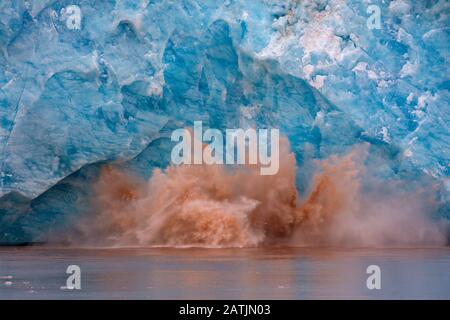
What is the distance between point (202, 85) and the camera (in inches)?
925

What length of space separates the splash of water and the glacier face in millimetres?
505

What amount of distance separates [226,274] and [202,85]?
838cm

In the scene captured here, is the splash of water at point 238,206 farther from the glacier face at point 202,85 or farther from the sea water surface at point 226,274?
the sea water surface at point 226,274

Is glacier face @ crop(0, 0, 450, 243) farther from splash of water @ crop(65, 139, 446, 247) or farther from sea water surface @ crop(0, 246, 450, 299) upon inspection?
sea water surface @ crop(0, 246, 450, 299)

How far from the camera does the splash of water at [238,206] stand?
75.5 feet

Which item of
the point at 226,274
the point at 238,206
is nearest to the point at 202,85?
the point at 238,206

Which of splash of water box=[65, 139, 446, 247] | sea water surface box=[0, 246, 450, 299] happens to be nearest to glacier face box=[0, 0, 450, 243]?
splash of water box=[65, 139, 446, 247]

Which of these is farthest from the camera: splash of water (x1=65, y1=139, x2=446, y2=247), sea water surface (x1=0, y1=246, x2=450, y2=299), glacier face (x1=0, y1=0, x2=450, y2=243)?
Answer: splash of water (x1=65, y1=139, x2=446, y2=247)

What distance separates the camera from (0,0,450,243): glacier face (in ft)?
74.2

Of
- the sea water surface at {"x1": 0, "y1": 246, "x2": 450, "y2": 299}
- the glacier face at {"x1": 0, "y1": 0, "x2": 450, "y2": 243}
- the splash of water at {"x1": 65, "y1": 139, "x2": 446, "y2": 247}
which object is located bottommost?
the sea water surface at {"x1": 0, "y1": 246, "x2": 450, "y2": 299}

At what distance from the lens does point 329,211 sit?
23.2 metres

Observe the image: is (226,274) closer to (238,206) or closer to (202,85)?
(238,206)

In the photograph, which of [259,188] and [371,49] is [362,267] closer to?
[259,188]

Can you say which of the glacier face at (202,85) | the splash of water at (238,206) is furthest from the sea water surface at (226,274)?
the glacier face at (202,85)
